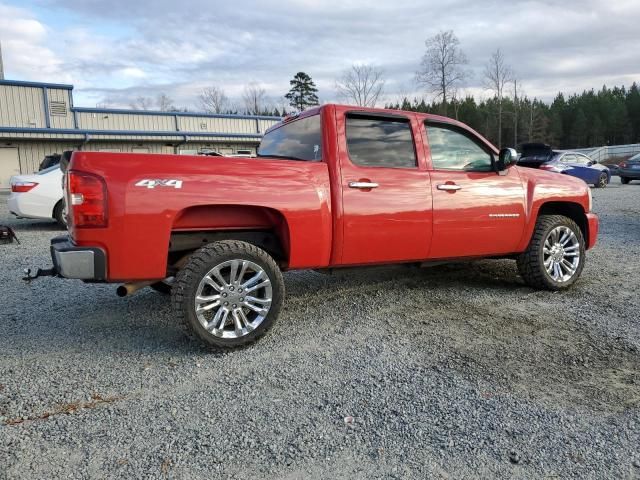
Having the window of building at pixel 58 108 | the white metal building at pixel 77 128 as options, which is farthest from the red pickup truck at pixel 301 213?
the window of building at pixel 58 108

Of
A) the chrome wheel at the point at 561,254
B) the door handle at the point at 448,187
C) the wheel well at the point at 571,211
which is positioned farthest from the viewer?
the wheel well at the point at 571,211

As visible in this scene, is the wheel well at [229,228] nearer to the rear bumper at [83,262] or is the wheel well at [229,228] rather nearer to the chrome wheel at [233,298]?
the chrome wheel at [233,298]

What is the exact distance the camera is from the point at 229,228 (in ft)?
12.8

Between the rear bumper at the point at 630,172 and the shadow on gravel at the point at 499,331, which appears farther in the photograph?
the rear bumper at the point at 630,172

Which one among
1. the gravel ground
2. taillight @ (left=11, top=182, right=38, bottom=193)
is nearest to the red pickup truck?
the gravel ground

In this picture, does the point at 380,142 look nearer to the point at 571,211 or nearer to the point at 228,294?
the point at 228,294

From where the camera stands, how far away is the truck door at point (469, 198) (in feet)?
15.1

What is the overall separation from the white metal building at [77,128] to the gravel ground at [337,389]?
21035mm

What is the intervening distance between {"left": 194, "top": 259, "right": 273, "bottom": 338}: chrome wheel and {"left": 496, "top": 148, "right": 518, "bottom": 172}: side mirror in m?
2.74

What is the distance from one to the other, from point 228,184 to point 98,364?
63.4 inches

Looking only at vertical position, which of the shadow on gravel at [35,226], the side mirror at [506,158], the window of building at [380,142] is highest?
the window of building at [380,142]

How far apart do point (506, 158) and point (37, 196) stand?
29.4 ft

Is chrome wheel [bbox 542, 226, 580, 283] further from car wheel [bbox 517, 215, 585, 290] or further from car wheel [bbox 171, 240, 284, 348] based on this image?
car wheel [bbox 171, 240, 284, 348]

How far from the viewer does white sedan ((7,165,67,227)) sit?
9656mm
